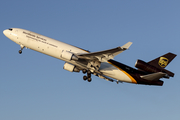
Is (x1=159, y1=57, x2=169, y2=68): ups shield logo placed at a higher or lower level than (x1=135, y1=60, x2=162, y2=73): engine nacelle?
higher

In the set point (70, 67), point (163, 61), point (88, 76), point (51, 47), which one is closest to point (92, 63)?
point (88, 76)

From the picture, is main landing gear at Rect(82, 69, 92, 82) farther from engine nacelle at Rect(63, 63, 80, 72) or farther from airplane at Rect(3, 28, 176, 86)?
engine nacelle at Rect(63, 63, 80, 72)

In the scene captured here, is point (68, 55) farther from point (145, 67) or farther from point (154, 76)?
point (154, 76)

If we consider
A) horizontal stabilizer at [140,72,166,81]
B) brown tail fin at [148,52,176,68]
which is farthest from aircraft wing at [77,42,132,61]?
brown tail fin at [148,52,176,68]

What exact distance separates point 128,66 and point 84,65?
27.5 ft

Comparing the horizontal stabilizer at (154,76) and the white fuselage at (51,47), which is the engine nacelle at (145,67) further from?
the white fuselage at (51,47)

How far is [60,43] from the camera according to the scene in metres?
43.7

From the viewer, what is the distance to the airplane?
139 feet

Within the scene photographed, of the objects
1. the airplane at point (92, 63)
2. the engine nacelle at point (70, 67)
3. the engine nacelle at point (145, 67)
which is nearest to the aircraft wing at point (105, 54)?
the airplane at point (92, 63)

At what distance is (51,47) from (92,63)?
7.69 m

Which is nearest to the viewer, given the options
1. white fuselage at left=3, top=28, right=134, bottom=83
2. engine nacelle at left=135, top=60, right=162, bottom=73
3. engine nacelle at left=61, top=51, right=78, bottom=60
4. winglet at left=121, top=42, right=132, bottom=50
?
winglet at left=121, top=42, right=132, bottom=50

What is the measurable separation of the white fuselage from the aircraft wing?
252 cm

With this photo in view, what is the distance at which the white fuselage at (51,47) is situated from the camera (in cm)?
4303

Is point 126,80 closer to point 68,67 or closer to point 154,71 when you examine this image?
point 154,71
